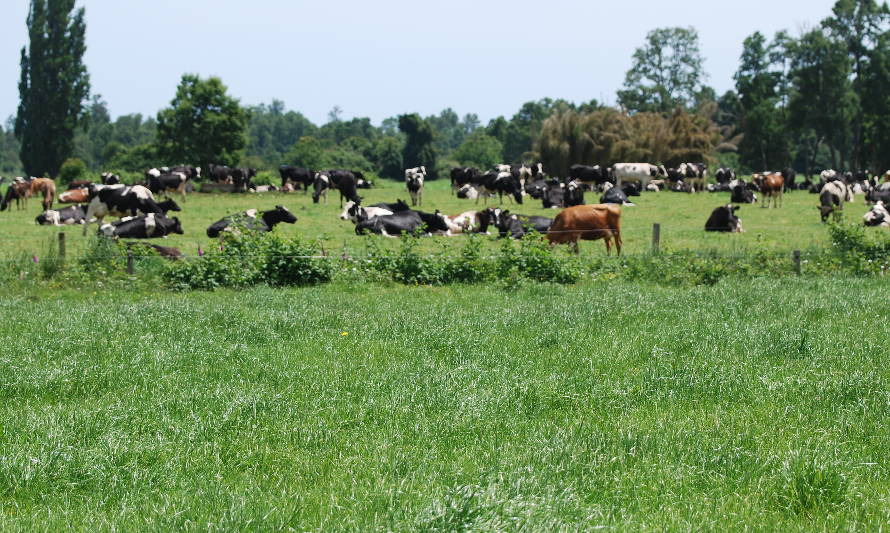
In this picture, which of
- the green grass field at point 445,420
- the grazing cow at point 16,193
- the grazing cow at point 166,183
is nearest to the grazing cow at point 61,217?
the grazing cow at point 16,193

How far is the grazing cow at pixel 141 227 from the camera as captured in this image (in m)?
21.9

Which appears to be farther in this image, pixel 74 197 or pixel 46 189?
pixel 74 197

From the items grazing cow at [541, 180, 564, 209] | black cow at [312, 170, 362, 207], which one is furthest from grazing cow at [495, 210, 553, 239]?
black cow at [312, 170, 362, 207]

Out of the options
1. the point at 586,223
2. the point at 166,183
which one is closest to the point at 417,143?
the point at 166,183

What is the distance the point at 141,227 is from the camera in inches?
863

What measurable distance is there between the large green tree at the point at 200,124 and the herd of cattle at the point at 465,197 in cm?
648

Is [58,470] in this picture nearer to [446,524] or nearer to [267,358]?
[446,524]

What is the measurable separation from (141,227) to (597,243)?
11.6 meters

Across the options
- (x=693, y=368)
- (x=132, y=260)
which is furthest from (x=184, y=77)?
(x=693, y=368)

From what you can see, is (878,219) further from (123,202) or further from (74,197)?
(74,197)

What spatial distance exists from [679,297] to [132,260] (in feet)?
28.4

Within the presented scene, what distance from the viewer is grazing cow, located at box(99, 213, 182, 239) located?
21906mm

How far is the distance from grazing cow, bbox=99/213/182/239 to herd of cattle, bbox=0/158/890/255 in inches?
1.0

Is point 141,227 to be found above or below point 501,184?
below
